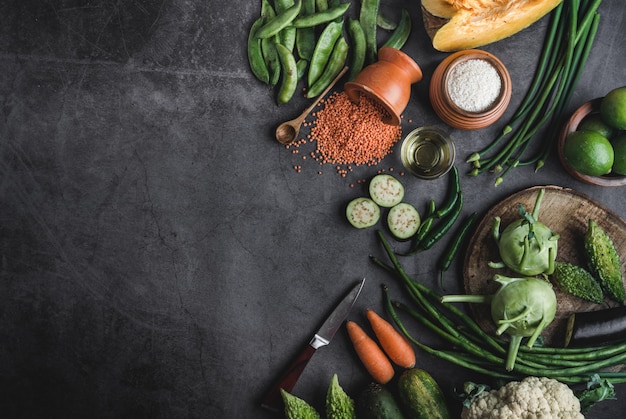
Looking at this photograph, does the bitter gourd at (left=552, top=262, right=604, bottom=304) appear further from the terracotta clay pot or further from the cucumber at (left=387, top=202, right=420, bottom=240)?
the terracotta clay pot

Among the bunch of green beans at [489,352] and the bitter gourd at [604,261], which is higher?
the bitter gourd at [604,261]

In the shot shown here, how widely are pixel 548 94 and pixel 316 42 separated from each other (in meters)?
1.14

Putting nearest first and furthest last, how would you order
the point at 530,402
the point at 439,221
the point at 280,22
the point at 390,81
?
1. the point at 530,402
2. the point at 390,81
3. the point at 280,22
4. the point at 439,221

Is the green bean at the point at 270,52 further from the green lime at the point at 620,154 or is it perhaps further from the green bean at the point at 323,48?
the green lime at the point at 620,154

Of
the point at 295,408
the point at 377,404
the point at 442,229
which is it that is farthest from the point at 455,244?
the point at 295,408

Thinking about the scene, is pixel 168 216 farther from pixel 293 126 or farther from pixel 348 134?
pixel 348 134

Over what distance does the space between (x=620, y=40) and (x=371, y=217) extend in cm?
150

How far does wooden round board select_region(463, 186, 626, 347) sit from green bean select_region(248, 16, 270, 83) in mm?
1253

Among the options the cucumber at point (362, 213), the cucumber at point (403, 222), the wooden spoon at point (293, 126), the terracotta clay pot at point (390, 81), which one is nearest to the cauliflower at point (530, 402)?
the cucumber at point (403, 222)

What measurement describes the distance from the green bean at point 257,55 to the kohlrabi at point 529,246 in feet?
4.33

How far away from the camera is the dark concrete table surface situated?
99.1 inches

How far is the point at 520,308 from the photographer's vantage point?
2238mm

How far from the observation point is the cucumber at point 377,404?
2.34m

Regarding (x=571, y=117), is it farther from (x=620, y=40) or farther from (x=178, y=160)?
(x=178, y=160)
